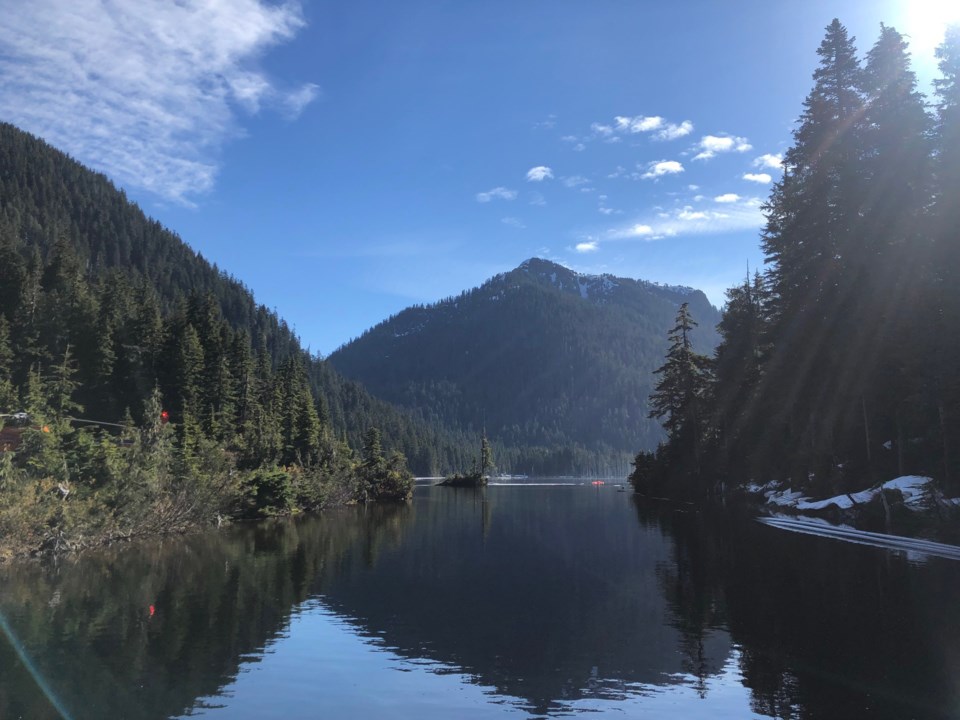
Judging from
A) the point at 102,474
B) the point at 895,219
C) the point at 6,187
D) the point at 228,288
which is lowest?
the point at 102,474

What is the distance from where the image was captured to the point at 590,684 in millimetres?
12594

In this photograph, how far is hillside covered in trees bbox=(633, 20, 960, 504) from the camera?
27406 millimetres

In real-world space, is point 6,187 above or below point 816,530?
above

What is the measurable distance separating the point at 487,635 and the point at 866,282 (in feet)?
104

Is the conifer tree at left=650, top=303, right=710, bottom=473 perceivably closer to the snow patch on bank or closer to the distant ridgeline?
the snow patch on bank

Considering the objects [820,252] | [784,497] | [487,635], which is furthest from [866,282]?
[487,635]

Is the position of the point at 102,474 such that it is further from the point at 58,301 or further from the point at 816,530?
the point at 58,301

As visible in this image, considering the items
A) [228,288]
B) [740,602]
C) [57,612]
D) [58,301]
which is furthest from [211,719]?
[228,288]

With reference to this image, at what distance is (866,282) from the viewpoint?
36.2m

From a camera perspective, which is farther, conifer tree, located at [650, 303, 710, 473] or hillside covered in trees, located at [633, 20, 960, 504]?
conifer tree, located at [650, 303, 710, 473]

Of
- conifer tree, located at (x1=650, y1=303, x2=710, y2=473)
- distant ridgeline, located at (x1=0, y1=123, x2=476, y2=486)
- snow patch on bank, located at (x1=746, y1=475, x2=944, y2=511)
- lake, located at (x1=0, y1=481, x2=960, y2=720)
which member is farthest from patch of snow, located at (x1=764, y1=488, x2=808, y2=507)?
distant ridgeline, located at (x1=0, y1=123, x2=476, y2=486)

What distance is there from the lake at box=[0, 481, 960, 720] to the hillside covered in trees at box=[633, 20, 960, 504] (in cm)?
721

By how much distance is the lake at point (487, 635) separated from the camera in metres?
11.6

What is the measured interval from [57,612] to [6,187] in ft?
701
